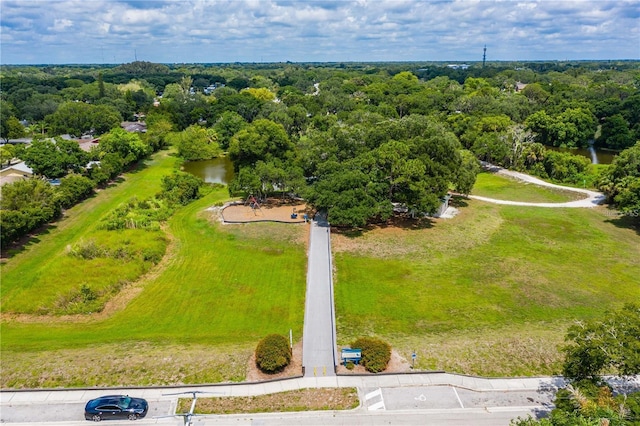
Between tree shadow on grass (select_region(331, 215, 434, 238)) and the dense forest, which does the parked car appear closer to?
the dense forest

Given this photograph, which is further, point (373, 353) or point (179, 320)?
point (179, 320)

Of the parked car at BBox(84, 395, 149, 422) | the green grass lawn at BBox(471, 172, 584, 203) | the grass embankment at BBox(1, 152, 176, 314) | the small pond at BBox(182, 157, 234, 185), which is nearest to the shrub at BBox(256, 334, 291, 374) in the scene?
the parked car at BBox(84, 395, 149, 422)

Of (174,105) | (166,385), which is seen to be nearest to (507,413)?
(166,385)

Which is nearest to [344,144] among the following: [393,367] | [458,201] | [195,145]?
[458,201]

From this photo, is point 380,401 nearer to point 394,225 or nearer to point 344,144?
point 394,225

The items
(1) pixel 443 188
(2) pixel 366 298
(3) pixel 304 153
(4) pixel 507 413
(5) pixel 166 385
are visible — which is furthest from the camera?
(3) pixel 304 153

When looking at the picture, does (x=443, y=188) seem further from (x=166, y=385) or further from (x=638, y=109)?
(x=638, y=109)
